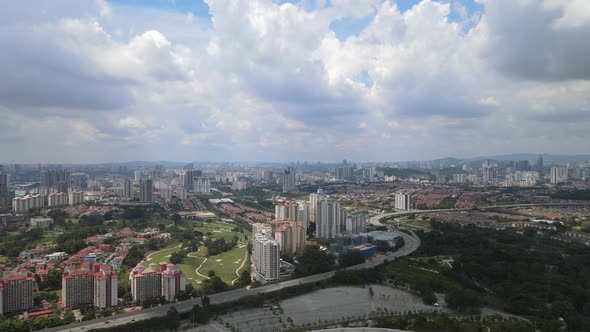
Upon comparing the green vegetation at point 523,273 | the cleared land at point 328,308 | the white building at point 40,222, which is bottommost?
the cleared land at point 328,308

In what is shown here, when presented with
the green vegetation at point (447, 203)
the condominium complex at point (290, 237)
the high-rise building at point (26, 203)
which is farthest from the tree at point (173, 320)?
the green vegetation at point (447, 203)

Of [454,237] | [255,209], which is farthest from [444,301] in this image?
[255,209]

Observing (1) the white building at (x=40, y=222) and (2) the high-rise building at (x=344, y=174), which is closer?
(1) the white building at (x=40, y=222)

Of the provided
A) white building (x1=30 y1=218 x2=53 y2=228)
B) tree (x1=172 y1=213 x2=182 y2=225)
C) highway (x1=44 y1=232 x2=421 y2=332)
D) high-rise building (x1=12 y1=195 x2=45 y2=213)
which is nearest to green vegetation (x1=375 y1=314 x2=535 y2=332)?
highway (x1=44 y1=232 x2=421 y2=332)

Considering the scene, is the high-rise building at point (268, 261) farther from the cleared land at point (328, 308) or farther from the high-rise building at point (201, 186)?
the high-rise building at point (201, 186)

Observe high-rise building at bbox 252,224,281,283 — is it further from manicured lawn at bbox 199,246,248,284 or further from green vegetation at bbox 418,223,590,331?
green vegetation at bbox 418,223,590,331

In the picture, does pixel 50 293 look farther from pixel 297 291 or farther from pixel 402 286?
pixel 402 286

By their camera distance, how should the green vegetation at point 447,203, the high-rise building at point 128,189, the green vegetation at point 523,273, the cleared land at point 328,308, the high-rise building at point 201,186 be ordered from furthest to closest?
the high-rise building at point 201,186, the high-rise building at point 128,189, the green vegetation at point 447,203, the green vegetation at point 523,273, the cleared land at point 328,308
